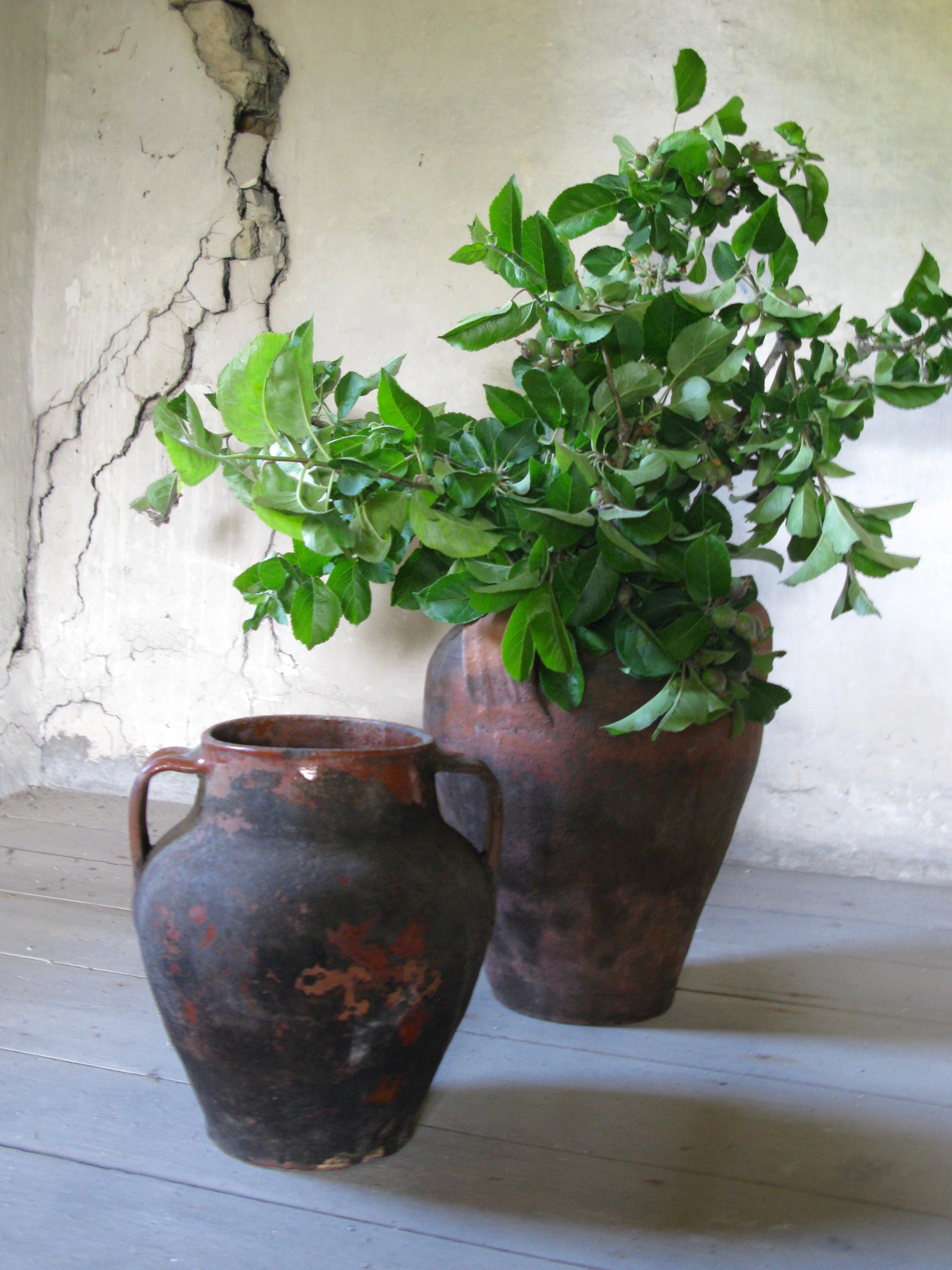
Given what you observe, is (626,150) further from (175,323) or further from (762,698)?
(175,323)

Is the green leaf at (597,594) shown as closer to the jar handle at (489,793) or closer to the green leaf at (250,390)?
the jar handle at (489,793)

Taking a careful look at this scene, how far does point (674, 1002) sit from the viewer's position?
3.87ft

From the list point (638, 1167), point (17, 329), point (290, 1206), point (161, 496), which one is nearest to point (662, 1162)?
point (638, 1167)

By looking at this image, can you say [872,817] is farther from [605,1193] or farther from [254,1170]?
[254,1170]

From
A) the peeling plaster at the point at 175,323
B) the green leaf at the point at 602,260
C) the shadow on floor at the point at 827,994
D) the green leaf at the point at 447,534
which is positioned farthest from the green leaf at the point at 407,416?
the peeling plaster at the point at 175,323

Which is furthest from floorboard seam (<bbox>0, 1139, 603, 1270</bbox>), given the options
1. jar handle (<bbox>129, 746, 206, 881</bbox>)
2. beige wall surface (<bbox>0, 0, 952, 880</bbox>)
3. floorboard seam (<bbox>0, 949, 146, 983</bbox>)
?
beige wall surface (<bbox>0, 0, 952, 880</bbox>)

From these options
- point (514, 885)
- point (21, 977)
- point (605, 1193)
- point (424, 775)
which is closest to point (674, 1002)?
point (514, 885)

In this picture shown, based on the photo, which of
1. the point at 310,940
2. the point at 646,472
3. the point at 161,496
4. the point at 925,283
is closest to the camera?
the point at 310,940

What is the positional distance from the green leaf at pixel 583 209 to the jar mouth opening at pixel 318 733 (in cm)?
57

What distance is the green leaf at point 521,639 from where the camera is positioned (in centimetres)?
96

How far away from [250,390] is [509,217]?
301 millimetres

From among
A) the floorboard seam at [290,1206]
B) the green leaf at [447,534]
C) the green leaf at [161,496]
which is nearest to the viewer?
the floorboard seam at [290,1206]

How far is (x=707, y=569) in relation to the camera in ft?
3.13

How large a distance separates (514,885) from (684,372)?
1.88ft
